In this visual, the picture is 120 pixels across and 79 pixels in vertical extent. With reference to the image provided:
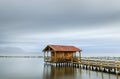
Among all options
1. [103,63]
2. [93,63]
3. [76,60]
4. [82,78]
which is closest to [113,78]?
[82,78]

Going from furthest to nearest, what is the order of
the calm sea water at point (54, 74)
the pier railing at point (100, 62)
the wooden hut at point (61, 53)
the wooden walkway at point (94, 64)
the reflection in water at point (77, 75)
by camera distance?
1. the wooden hut at point (61, 53)
2. the wooden walkway at point (94, 64)
3. the pier railing at point (100, 62)
4. the calm sea water at point (54, 74)
5. the reflection in water at point (77, 75)

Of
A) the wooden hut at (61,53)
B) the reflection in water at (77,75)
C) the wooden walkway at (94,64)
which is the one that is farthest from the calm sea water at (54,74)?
the wooden hut at (61,53)

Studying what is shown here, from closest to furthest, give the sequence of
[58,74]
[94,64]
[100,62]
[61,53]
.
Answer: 1. [58,74]
2. [100,62]
3. [94,64]
4. [61,53]

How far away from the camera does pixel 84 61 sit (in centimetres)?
4119

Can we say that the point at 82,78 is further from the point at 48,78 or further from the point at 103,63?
the point at 103,63

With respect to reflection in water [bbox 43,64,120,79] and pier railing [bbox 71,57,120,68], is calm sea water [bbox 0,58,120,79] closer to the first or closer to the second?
reflection in water [bbox 43,64,120,79]

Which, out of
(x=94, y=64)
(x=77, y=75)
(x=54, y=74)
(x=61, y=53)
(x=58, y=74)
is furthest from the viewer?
(x=61, y=53)

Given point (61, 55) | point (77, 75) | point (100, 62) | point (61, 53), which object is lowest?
point (77, 75)

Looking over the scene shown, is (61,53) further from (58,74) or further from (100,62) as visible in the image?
(58,74)

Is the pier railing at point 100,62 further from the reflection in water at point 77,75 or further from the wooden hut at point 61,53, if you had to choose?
the reflection in water at point 77,75

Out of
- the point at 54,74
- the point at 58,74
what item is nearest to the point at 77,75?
the point at 58,74

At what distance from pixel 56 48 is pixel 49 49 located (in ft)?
10.1

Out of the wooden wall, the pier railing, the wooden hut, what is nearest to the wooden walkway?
the pier railing

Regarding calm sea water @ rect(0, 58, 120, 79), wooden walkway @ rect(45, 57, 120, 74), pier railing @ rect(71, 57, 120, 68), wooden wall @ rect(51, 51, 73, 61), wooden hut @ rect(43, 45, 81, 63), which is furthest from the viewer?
wooden wall @ rect(51, 51, 73, 61)
